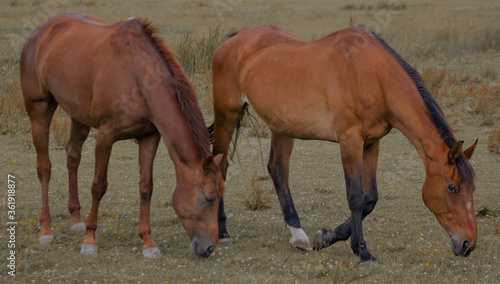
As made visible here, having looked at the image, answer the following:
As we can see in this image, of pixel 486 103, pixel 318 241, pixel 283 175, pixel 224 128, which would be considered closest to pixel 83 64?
pixel 224 128

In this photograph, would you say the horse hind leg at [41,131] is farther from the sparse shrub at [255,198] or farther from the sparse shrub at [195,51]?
the sparse shrub at [195,51]

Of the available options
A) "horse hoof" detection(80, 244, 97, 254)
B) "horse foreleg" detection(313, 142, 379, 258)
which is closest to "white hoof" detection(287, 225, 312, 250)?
"horse foreleg" detection(313, 142, 379, 258)

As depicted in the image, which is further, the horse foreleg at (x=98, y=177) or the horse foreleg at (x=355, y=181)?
the horse foreleg at (x=98, y=177)

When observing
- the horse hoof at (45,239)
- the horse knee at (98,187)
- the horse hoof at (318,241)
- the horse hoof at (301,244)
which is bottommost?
the horse hoof at (45,239)

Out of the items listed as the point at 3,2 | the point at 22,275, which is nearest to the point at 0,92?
the point at 22,275

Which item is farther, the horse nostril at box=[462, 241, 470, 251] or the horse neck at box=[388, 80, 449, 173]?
the horse neck at box=[388, 80, 449, 173]

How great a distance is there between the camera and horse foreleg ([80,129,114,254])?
200 inches

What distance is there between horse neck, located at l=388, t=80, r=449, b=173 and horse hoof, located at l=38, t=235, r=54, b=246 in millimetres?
3307

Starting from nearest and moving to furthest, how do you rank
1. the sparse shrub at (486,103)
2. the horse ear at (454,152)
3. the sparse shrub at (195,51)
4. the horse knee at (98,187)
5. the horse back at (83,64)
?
the horse ear at (454,152), the horse back at (83,64), the horse knee at (98,187), the sparse shrub at (486,103), the sparse shrub at (195,51)

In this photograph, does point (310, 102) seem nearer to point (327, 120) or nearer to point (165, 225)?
point (327, 120)

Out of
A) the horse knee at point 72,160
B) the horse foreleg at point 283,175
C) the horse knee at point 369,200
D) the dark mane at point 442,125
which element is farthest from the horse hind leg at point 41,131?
the dark mane at point 442,125

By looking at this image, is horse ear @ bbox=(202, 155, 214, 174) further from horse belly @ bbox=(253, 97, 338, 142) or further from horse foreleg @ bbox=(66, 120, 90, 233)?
horse foreleg @ bbox=(66, 120, 90, 233)

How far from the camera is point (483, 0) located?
30.6 metres

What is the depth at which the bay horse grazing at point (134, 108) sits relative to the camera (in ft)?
15.4
